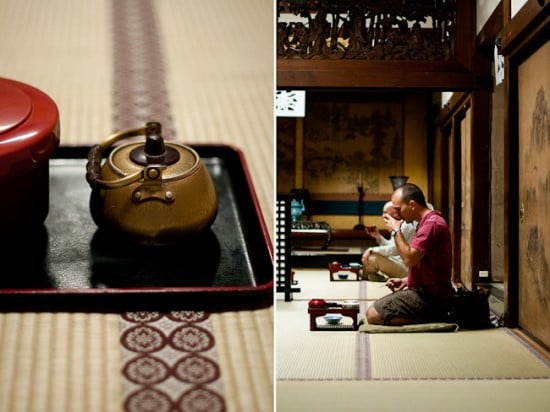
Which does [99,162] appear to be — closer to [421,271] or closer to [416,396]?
[416,396]

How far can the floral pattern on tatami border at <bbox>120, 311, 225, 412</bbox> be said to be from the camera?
1.96ft

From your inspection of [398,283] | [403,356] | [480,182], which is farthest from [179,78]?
[480,182]

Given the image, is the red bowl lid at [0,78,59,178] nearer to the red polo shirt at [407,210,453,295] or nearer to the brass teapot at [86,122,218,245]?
the brass teapot at [86,122,218,245]

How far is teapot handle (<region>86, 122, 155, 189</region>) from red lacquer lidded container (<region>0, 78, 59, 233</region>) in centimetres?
6

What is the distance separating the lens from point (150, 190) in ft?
2.43

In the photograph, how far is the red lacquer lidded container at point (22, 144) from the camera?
0.63 metres

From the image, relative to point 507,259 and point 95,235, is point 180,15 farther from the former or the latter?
point 507,259

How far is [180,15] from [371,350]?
6.52 feet

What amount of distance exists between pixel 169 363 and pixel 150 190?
0.69 ft

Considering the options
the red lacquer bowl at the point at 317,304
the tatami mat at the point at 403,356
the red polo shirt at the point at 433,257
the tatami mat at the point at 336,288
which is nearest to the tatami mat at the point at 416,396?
the tatami mat at the point at 403,356

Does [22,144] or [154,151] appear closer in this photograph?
[22,144]

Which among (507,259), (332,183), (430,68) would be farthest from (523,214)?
(332,183)

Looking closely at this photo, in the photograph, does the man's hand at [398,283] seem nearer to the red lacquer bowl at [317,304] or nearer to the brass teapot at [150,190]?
the red lacquer bowl at [317,304]

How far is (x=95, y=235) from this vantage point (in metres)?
0.84
